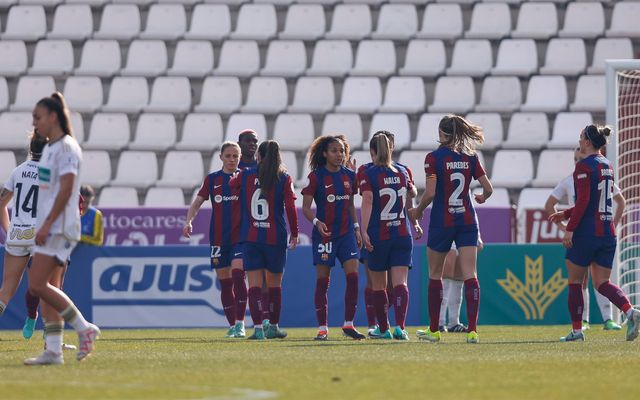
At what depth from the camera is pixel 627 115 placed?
1788 centimetres

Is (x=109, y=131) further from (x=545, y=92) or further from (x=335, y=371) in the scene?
(x=335, y=371)

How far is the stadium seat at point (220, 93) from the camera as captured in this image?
22.9 m

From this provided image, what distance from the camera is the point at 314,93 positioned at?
2283cm

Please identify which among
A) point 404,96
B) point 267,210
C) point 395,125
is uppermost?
point 404,96

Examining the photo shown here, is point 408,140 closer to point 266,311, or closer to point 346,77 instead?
point 346,77

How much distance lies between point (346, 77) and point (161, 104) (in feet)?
10.9

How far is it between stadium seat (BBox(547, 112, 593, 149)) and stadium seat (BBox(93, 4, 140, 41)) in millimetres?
7998

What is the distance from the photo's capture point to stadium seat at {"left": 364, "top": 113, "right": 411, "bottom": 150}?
2186cm

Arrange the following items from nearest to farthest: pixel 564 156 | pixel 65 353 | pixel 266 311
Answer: pixel 65 353 < pixel 266 311 < pixel 564 156

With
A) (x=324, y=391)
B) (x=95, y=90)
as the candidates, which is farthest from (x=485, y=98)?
(x=324, y=391)

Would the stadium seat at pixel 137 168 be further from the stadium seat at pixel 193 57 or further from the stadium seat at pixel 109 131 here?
the stadium seat at pixel 193 57

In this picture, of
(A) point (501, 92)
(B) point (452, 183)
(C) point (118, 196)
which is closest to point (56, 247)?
(B) point (452, 183)

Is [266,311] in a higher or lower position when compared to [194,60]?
lower

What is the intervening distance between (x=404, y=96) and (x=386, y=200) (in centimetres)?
1041
